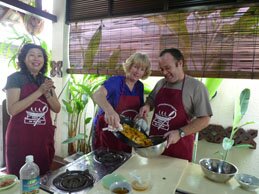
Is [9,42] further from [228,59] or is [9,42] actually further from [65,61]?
[228,59]

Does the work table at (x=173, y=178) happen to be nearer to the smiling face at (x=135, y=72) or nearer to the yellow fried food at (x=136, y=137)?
the yellow fried food at (x=136, y=137)

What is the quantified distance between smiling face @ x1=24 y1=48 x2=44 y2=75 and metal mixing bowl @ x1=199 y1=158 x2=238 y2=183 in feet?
4.39

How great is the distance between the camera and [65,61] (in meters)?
2.60

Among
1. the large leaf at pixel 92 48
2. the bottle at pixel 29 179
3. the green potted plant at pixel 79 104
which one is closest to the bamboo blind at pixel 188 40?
the large leaf at pixel 92 48

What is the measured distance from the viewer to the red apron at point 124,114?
153 cm

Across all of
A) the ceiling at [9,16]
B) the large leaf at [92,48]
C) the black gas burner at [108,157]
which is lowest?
the black gas burner at [108,157]

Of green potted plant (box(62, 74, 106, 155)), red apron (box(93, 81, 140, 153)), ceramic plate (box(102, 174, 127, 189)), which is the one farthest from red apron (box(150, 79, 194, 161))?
green potted plant (box(62, 74, 106, 155))

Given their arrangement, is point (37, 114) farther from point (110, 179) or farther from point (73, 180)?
point (110, 179)

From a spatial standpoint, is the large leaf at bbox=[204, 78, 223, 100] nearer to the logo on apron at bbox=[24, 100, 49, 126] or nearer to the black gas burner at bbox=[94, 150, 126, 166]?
the black gas burner at bbox=[94, 150, 126, 166]

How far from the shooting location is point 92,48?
2.41 meters

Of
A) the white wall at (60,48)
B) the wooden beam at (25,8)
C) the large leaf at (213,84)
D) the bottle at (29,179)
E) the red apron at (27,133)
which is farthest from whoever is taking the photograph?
the white wall at (60,48)

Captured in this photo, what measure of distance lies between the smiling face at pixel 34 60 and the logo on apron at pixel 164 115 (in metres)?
0.98

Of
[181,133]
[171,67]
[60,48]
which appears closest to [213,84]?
[171,67]

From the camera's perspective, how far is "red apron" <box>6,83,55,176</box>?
137 centimetres
